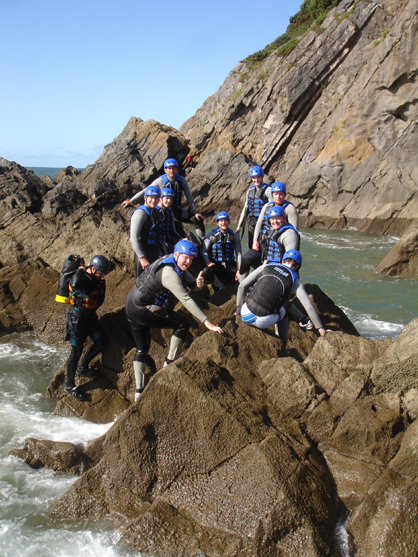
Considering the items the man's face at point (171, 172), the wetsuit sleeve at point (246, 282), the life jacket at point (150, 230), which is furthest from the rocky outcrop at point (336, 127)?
the wetsuit sleeve at point (246, 282)

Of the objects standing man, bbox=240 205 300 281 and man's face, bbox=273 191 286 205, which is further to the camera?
man's face, bbox=273 191 286 205

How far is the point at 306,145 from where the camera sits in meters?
31.4

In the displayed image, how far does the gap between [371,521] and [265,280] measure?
3300 millimetres

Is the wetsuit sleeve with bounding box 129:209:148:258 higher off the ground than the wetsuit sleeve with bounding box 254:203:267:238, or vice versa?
the wetsuit sleeve with bounding box 254:203:267:238

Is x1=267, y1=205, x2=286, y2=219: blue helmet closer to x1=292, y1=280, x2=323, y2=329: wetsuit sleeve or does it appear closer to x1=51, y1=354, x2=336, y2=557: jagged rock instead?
x1=292, y1=280, x2=323, y2=329: wetsuit sleeve

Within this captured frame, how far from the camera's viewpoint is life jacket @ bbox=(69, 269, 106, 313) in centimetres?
671

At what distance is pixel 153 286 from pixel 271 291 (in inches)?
68.6

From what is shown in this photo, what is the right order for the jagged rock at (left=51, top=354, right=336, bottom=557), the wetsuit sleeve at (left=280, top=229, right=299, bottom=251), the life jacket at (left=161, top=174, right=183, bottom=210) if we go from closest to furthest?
the jagged rock at (left=51, top=354, right=336, bottom=557) → the wetsuit sleeve at (left=280, top=229, right=299, bottom=251) → the life jacket at (left=161, top=174, right=183, bottom=210)

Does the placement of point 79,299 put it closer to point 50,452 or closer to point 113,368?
point 113,368

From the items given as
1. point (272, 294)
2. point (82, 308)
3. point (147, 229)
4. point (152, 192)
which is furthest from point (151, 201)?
point (272, 294)

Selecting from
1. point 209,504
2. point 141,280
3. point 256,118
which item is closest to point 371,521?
point 209,504

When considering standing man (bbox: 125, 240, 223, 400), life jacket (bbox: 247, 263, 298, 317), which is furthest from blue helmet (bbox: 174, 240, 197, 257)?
life jacket (bbox: 247, 263, 298, 317)

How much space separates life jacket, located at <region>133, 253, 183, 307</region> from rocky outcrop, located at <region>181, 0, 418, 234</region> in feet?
81.2

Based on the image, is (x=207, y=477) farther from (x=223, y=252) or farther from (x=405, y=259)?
(x=405, y=259)
